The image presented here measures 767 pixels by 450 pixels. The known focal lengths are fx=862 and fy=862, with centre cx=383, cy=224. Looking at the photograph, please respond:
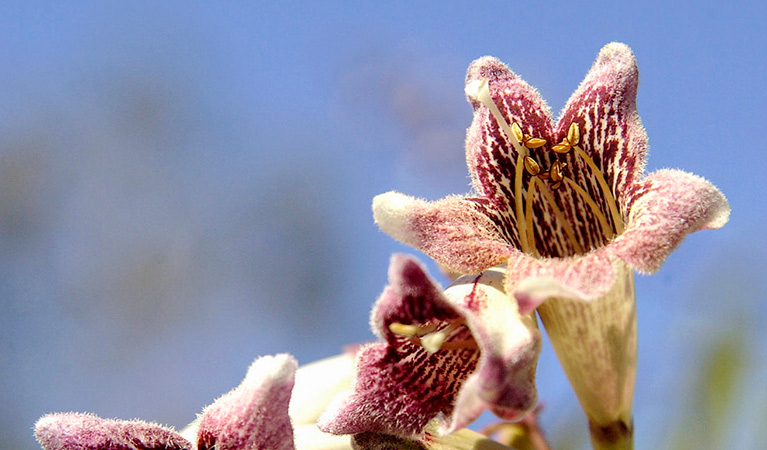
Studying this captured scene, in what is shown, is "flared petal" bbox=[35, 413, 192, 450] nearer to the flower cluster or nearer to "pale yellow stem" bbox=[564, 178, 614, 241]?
the flower cluster

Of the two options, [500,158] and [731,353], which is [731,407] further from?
[500,158]

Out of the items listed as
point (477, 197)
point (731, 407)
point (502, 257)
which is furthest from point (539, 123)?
point (731, 407)

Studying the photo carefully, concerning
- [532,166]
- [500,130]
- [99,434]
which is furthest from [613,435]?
[99,434]

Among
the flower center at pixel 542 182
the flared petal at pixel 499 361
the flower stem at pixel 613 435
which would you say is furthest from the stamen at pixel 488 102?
the flower stem at pixel 613 435

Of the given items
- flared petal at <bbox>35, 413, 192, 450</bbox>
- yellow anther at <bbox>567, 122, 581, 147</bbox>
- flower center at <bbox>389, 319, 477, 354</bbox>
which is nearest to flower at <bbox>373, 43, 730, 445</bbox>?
yellow anther at <bbox>567, 122, 581, 147</bbox>

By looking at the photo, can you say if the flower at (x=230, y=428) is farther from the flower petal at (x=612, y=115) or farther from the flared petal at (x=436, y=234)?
the flower petal at (x=612, y=115)

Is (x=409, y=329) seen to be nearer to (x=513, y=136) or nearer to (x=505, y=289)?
(x=505, y=289)
